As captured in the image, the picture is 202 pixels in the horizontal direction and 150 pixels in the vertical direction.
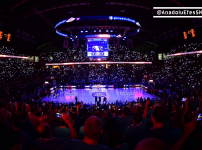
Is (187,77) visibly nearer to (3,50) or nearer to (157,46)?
(157,46)

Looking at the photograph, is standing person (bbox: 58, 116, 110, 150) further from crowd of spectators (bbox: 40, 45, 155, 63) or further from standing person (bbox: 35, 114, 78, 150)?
crowd of spectators (bbox: 40, 45, 155, 63)

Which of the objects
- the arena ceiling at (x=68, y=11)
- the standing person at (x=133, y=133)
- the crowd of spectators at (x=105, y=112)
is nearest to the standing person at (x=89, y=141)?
the crowd of spectators at (x=105, y=112)

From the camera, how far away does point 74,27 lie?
21906mm

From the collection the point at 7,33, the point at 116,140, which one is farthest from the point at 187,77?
the point at 7,33

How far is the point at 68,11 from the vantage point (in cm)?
2042

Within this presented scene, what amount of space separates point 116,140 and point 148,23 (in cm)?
2596

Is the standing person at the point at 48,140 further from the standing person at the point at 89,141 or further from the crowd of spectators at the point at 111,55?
the crowd of spectators at the point at 111,55

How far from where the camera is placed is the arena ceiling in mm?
16266

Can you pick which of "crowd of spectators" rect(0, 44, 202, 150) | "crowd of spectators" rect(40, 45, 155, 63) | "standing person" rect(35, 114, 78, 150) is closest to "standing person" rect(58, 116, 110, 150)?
"crowd of spectators" rect(0, 44, 202, 150)

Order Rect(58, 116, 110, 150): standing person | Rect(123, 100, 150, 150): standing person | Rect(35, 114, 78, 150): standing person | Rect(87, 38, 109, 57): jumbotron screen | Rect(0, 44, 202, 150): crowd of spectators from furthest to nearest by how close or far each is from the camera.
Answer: Rect(87, 38, 109, 57): jumbotron screen, Rect(123, 100, 150, 150): standing person, Rect(35, 114, 78, 150): standing person, Rect(0, 44, 202, 150): crowd of spectators, Rect(58, 116, 110, 150): standing person

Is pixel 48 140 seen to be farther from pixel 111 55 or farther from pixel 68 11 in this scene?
pixel 111 55

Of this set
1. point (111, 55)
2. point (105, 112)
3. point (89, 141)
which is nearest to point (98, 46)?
point (111, 55)

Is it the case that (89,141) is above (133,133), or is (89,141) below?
above

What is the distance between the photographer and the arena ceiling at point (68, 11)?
16266mm
